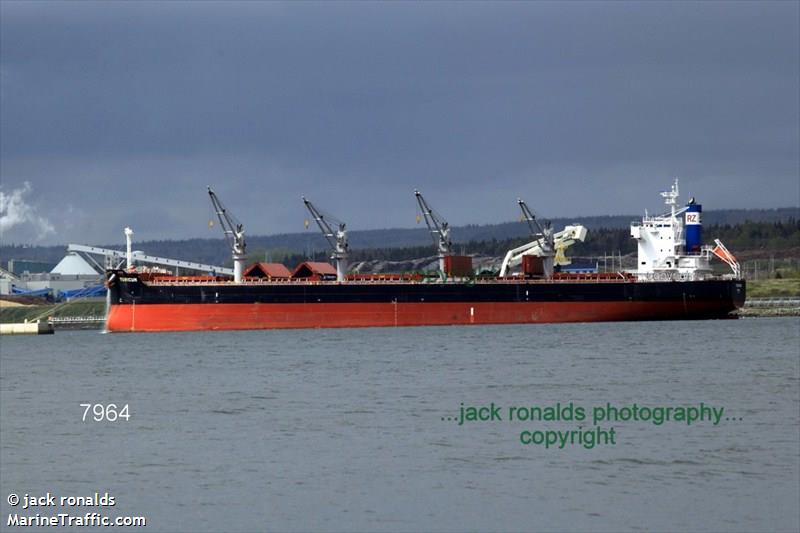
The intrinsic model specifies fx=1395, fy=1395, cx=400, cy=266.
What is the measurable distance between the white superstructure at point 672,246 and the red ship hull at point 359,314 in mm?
3088

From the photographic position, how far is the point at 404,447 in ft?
86.5

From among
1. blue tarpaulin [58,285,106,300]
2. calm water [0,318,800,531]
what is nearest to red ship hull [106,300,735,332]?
calm water [0,318,800,531]

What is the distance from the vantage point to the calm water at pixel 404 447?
68.3 feet

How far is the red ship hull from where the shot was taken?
7281 cm

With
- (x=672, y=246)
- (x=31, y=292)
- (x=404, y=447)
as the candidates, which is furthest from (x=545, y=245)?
(x=31, y=292)

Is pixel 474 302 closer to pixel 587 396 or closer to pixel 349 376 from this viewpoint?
pixel 349 376

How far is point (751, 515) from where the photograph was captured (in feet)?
66.4

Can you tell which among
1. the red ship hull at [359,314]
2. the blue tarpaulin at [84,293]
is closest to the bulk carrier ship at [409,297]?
the red ship hull at [359,314]

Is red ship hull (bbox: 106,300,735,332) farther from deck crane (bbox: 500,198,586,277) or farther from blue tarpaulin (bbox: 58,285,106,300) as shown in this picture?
blue tarpaulin (bbox: 58,285,106,300)

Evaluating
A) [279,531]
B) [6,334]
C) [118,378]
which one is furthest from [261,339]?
[279,531]

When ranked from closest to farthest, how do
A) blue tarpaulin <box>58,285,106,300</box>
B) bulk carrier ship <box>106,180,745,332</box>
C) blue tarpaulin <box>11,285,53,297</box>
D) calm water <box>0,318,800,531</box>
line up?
calm water <box>0,318,800,531</box> < bulk carrier ship <box>106,180,745,332</box> < blue tarpaulin <box>58,285,106,300</box> < blue tarpaulin <box>11,285,53,297</box>

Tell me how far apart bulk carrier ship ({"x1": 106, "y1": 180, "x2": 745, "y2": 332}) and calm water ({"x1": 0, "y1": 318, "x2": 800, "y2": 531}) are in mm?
22972

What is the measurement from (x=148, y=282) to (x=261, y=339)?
10728 millimetres

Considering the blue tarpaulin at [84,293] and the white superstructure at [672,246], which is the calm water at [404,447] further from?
the blue tarpaulin at [84,293]
